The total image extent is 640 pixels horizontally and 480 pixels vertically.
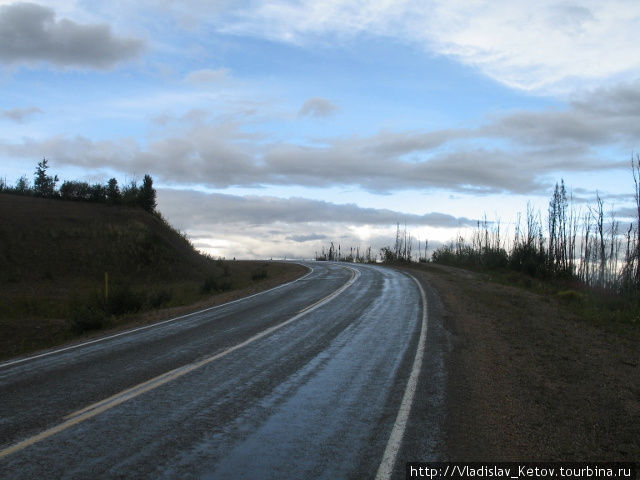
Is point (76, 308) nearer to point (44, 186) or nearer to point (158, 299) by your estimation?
point (158, 299)

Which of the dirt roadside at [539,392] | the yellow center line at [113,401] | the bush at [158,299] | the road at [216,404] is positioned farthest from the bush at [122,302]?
the dirt roadside at [539,392]

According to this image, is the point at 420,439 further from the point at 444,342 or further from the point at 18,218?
the point at 18,218

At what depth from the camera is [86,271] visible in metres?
31.1

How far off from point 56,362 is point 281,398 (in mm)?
4742

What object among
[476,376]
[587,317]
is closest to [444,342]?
[476,376]

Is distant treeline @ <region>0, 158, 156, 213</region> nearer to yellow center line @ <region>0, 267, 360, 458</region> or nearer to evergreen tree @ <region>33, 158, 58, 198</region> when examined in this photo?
evergreen tree @ <region>33, 158, 58, 198</region>

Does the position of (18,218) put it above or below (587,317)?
above

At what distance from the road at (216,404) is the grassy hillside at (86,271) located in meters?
6.84

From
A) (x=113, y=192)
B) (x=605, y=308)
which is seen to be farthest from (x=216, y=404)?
(x=113, y=192)

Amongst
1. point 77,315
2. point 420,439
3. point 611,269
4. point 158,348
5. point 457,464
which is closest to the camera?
point 457,464

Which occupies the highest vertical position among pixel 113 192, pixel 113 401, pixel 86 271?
pixel 113 192

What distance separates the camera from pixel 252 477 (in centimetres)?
425

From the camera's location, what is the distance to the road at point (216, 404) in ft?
14.9

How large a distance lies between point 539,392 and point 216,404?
442cm
